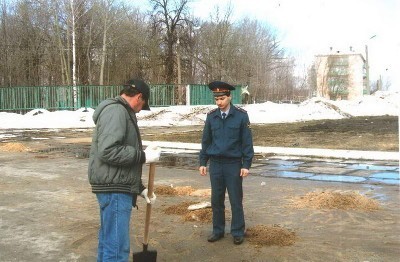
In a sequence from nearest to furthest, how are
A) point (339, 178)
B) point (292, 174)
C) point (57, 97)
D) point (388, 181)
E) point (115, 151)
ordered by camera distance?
point (115, 151)
point (388, 181)
point (339, 178)
point (292, 174)
point (57, 97)

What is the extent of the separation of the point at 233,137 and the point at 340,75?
8622 cm

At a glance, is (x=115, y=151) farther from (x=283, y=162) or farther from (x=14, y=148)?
(x=14, y=148)

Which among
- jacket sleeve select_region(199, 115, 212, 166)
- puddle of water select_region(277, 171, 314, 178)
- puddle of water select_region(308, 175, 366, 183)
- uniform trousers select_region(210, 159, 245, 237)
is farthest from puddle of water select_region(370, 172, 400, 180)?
A: jacket sleeve select_region(199, 115, 212, 166)

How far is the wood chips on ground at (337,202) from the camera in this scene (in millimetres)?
7230

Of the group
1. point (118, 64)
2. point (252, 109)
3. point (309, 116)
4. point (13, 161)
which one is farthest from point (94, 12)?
point (13, 161)

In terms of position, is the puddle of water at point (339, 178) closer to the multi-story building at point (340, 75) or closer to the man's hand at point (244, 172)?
the man's hand at point (244, 172)

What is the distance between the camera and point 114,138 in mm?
3699

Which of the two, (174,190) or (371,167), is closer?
(174,190)

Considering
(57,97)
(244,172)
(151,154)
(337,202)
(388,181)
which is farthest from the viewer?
(57,97)

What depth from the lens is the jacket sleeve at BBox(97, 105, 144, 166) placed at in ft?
12.1

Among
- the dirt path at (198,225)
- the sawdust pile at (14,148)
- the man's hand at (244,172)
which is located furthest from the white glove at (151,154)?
the sawdust pile at (14,148)

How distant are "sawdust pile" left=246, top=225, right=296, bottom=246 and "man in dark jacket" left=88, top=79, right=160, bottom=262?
210cm

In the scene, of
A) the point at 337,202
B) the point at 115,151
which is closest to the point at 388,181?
the point at 337,202

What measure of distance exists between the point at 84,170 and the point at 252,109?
30977 mm
